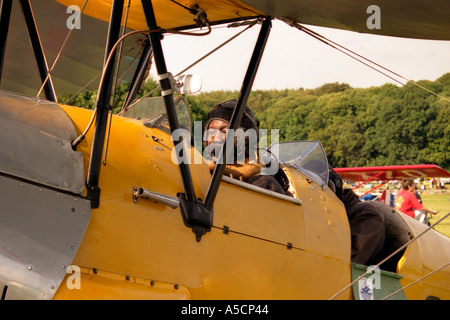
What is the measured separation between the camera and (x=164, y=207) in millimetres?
3455

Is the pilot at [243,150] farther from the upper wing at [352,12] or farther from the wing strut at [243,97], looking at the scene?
the upper wing at [352,12]

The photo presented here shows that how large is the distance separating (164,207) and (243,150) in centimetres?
112

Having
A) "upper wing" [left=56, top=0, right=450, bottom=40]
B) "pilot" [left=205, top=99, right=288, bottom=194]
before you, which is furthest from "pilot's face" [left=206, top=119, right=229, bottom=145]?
"upper wing" [left=56, top=0, right=450, bottom=40]

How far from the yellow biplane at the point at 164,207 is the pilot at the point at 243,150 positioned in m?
0.25

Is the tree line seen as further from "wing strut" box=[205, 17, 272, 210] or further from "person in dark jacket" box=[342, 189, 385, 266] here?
"wing strut" box=[205, 17, 272, 210]

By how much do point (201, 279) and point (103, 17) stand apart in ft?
10.2

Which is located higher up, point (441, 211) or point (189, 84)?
point (441, 211)

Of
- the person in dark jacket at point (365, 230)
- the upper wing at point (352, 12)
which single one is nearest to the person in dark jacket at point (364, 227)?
the person in dark jacket at point (365, 230)

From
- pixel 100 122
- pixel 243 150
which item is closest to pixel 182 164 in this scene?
pixel 100 122

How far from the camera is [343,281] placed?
14.6 ft

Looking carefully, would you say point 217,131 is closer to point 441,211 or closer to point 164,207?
point 164,207
